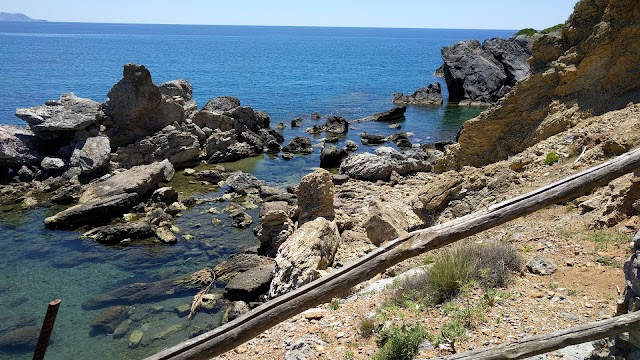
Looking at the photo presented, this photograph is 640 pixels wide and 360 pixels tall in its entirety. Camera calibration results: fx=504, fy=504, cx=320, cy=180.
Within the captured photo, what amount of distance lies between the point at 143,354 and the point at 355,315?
7.84m

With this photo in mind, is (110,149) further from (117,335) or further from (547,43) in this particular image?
(547,43)

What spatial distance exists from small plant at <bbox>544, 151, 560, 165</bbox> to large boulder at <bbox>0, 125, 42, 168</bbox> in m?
32.2

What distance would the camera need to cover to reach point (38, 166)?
1362 inches

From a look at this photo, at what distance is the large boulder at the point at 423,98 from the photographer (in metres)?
69.4

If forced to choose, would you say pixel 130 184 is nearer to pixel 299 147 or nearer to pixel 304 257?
pixel 299 147

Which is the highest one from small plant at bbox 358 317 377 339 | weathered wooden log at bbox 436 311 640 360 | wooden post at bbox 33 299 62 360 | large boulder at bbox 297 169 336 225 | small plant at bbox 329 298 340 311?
wooden post at bbox 33 299 62 360

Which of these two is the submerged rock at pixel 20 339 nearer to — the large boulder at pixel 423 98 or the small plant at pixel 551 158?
the small plant at pixel 551 158

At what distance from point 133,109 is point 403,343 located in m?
34.8

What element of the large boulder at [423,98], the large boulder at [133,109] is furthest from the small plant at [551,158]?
the large boulder at [423,98]

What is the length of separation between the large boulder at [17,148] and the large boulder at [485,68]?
5394 centimetres

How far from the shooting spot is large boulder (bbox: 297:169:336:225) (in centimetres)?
2303

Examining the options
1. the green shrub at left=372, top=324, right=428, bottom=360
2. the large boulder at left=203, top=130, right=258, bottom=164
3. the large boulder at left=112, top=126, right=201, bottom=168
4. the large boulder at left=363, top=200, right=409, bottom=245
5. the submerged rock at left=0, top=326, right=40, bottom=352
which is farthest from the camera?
the large boulder at left=203, top=130, right=258, bottom=164

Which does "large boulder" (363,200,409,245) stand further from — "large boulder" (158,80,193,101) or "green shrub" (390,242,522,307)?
"large boulder" (158,80,193,101)

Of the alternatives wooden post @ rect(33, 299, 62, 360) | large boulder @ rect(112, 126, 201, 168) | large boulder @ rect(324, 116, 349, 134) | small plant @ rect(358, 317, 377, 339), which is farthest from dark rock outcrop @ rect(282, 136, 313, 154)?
wooden post @ rect(33, 299, 62, 360)
